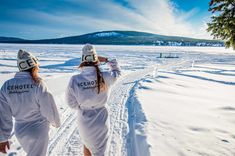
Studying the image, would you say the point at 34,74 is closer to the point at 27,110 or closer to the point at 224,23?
the point at 27,110

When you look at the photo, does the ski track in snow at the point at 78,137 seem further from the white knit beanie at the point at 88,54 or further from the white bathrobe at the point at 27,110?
the white knit beanie at the point at 88,54

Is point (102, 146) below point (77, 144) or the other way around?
the other way around

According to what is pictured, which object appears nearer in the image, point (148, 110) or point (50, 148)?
point (50, 148)

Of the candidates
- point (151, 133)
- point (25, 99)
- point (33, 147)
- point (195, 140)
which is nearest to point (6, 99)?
point (25, 99)

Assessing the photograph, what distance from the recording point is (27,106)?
2.36 metres

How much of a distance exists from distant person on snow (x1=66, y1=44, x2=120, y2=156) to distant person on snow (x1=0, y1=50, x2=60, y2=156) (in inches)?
12.1

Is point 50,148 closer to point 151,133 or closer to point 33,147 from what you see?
point 33,147

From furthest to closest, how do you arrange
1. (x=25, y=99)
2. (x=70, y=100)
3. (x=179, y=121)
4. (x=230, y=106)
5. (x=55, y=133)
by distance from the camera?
(x=230, y=106) < (x=179, y=121) < (x=55, y=133) < (x=70, y=100) < (x=25, y=99)

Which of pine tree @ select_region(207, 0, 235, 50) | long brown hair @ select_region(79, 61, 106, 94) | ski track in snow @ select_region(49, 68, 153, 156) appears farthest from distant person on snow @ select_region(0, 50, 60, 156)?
pine tree @ select_region(207, 0, 235, 50)

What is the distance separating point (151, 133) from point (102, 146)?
91.9 inches

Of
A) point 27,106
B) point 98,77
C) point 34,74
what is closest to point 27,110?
point 27,106

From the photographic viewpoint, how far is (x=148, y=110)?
7.03 m

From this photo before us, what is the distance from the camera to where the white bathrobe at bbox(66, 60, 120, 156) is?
2590 mm

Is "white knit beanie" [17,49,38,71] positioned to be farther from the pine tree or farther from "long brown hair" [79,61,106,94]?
the pine tree
